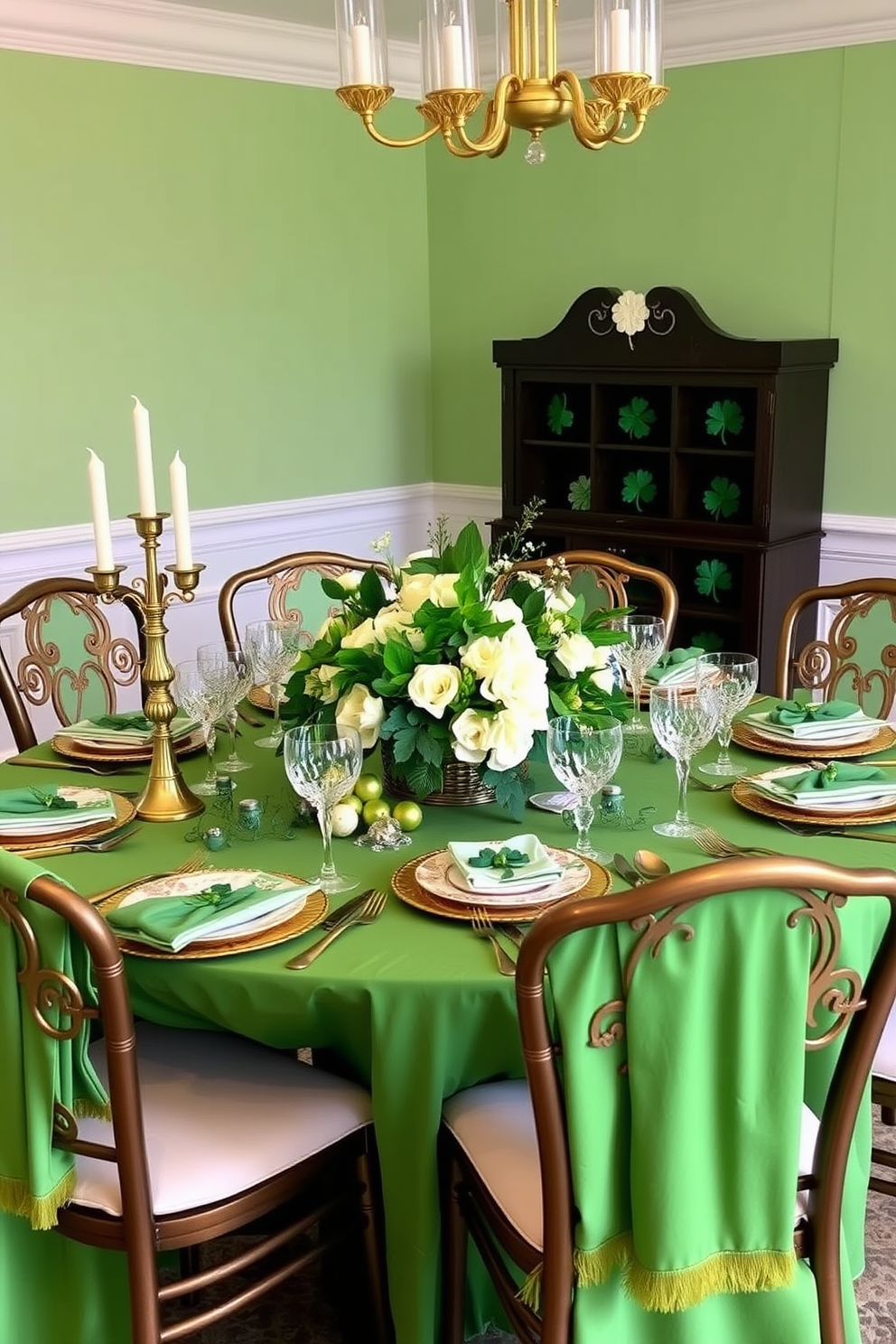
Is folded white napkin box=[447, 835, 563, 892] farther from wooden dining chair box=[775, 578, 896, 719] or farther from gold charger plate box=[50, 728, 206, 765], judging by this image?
wooden dining chair box=[775, 578, 896, 719]

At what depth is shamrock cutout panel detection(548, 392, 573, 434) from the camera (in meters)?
4.36

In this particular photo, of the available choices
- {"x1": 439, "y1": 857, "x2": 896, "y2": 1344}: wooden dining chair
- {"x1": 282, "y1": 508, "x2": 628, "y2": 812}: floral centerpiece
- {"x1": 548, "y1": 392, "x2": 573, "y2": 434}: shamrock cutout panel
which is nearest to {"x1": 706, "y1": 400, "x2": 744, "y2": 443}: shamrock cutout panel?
{"x1": 548, "y1": 392, "x2": 573, "y2": 434}: shamrock cutout panel

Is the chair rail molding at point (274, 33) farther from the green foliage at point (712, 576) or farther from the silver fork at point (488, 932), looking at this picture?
the silver fork at point (488, 932)

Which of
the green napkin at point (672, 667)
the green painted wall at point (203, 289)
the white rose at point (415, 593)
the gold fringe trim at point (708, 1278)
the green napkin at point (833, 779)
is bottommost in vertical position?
the gold fringe trim at point (708, 1278)

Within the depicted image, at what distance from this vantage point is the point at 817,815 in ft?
6.34

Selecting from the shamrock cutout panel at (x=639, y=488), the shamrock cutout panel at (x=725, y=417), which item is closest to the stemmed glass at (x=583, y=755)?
the shamrock cutout panel at (x=725, y=417)

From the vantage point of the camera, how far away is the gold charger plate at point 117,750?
7.63 ft

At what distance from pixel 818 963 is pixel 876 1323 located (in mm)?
1019

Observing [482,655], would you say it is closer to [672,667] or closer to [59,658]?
[672,667]

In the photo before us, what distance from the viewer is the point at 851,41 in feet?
12.5

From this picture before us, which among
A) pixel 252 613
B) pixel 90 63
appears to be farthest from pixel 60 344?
pixel 252 613

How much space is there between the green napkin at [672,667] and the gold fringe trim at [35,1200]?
56.6 inches

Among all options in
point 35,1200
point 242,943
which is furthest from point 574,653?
point 35,1200

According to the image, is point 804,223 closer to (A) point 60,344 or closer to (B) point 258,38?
(B) point 258,38
